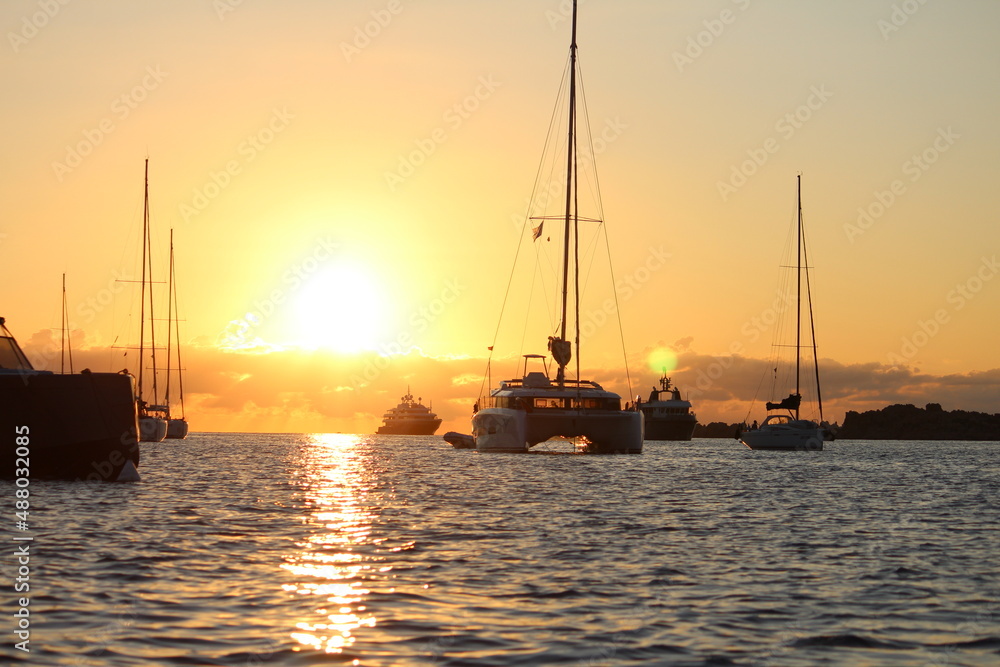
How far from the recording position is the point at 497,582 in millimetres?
13711

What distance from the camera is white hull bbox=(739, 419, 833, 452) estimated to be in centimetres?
8450

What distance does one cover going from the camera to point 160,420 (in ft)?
320

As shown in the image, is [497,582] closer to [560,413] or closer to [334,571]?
[334,571]

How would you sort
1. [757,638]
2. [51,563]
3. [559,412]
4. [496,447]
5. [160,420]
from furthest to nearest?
[160,420] → [496,447] → [559,412] → [51,563] → [757,638]

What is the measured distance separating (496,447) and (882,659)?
51.1m

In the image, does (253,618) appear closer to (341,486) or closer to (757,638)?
(757,638)

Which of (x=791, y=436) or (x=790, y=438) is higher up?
(x=791, y=436)

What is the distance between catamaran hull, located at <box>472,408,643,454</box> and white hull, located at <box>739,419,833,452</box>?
28.2m

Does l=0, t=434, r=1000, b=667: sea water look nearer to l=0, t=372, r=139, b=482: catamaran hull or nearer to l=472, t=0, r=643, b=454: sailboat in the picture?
l=0, t=372, r=139, b=482: catamaran hull

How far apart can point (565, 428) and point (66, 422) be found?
33422 millimetres

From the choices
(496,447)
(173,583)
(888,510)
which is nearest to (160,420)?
(496,447)

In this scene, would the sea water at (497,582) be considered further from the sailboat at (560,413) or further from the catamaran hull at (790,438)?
the catamaran hull at (790,438)

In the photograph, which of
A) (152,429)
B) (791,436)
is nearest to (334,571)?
(791,436)

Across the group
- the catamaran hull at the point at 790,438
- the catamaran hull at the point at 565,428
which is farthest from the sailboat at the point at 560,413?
the catamaran hull at the point at 790,438
